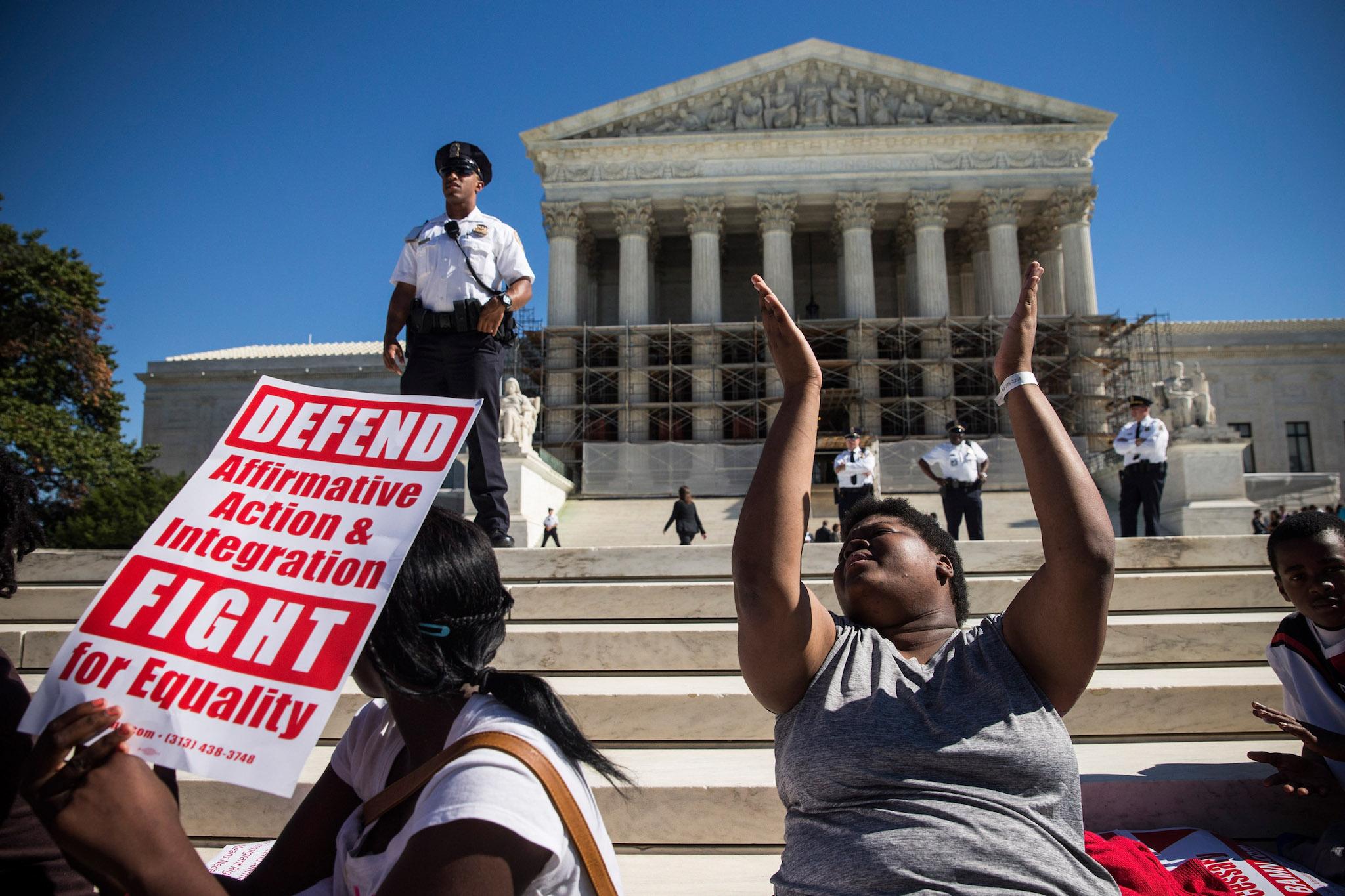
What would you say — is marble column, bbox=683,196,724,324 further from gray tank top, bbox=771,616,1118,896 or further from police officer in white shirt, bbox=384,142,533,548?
gray tank top, bbox=771,616,1118,896

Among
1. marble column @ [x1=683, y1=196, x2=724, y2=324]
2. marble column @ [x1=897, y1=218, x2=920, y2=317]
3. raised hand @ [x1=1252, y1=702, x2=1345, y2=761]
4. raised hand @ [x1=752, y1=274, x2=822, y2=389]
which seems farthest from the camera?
marble column @ [x1=897, y1=218, x2=920, y2=317]

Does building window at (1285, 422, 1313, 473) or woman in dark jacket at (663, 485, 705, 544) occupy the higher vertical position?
building window at (1285, 422, 1313, 473)

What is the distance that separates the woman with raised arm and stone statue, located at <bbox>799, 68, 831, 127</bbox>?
37662 millimetres

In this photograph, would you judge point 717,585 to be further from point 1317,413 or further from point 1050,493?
point 1317,413

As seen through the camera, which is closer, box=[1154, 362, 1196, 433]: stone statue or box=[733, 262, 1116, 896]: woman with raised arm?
box=[733, 262, 1116, 896]: woman with raised arm

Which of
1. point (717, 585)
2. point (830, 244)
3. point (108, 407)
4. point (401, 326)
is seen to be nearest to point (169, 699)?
point (717, 585)

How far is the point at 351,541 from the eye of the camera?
1.60 metres

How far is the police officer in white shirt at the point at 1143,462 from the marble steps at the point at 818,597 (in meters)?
5.08

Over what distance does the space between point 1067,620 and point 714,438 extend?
109 ft

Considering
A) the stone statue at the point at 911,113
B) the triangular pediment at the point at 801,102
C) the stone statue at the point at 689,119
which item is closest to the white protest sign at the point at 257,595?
the triangular pediment at the point at 801,102

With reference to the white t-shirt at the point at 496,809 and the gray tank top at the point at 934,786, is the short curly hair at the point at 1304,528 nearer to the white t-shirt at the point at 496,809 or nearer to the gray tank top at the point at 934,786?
the gray tank top at the point at 934,786

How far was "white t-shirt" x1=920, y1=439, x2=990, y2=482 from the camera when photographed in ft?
33.3

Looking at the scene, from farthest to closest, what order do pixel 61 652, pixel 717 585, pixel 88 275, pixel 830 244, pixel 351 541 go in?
pixel 830 244
pixel 88 275
pixel 717 585
pixel 351 541
pixel 61 652

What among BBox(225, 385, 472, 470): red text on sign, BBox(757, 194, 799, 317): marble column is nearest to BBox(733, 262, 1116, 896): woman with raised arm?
BBox(225, 385, 472, 470): red text on sign
